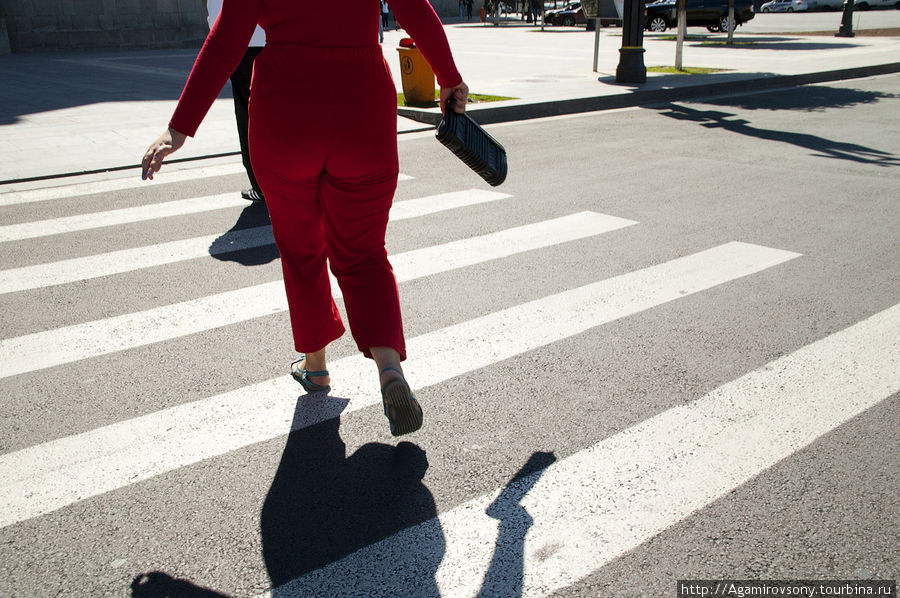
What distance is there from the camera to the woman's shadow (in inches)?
91.7

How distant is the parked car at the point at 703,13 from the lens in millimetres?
28125

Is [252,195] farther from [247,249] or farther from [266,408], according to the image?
[266,408]

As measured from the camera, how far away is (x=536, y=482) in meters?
2.79

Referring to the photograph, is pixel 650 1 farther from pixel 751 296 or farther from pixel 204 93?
pixel 204 93

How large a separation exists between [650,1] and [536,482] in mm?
33064

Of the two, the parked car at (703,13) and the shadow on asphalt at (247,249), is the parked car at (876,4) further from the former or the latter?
the shadow on asphalt at (247,249)

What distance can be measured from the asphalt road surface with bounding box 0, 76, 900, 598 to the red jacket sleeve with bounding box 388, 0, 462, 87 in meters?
1.37

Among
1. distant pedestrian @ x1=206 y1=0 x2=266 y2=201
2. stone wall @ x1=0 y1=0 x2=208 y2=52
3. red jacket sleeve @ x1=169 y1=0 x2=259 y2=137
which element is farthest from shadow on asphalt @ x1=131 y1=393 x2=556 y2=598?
stone wall @ x1=0 y1=0 x2=208 y2=52

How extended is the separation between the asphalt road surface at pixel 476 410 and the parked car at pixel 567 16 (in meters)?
31.2

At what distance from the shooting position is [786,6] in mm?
50281

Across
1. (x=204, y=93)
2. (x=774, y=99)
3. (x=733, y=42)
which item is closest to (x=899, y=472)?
(x=204, y=93)

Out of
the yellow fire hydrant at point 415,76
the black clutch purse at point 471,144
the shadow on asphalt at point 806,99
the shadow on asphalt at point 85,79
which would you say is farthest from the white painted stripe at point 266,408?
the shadow on asphalt at point 85,79

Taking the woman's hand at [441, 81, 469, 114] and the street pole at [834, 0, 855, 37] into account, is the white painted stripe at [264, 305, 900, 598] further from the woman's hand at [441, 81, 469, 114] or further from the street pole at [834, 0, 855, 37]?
the street pole at [834, 0, 855, 37]

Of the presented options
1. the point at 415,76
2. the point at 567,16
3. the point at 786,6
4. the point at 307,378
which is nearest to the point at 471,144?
the point at 307,378
